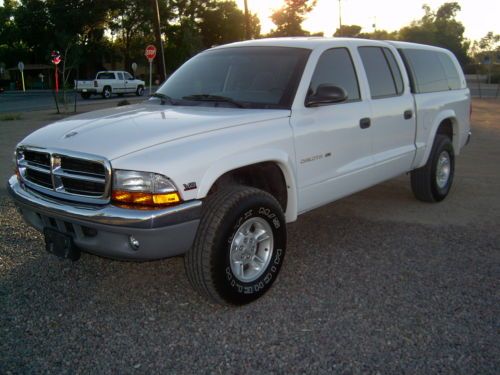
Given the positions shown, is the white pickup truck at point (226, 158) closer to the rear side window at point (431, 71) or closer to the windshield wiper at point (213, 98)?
the windshield wiper at point (213, 98)

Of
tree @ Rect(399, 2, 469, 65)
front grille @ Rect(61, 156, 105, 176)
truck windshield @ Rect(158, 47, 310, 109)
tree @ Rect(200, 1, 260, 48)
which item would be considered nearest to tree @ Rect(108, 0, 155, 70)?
tree @ Rect(200, 1, 260, 48)

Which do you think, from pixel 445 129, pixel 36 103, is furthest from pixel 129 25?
pixel 445 129

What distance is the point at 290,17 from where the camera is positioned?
67.4 meters

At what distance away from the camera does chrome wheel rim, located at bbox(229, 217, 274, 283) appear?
11.4ft

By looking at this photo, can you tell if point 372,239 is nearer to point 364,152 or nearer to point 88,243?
point 364,152

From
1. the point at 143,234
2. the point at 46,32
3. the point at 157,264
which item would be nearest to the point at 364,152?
the point at 157,264

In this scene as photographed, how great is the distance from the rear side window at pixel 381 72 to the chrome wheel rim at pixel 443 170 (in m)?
1.31

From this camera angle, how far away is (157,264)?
171 inches

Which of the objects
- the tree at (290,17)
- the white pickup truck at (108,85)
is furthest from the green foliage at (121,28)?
the white pickup truck at (108,85)

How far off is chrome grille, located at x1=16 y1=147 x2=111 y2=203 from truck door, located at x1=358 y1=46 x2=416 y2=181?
258cm

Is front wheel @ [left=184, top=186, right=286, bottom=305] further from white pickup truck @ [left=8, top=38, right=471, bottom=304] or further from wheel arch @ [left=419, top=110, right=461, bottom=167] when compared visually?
wheel arch @ [left=419, top=110, right=461, bottom=167]

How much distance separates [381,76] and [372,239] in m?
1.57

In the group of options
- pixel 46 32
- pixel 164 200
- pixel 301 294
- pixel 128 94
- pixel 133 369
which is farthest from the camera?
pixel 46 32

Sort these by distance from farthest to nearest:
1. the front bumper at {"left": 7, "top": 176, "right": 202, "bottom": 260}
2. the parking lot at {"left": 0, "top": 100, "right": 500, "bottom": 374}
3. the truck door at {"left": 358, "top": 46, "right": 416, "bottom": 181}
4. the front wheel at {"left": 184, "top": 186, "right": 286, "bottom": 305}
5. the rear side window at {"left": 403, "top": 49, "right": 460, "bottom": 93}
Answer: the rear side window at {"left": 403, "top": 49, "right": 460, "bottom": 93}
the truck door at {"left": 358, "top": 46, "right": 416, "bottom": 181}
the front wheel at {"left": 184, "top": 186, "right": 286, "bottom": 305}
the front bumper at {"left": 7, "top": 176, "right": 202, "bottom": 260}
the parking lot at {"left": 0, "top": 100, "right": 500, "bottom": 374}
